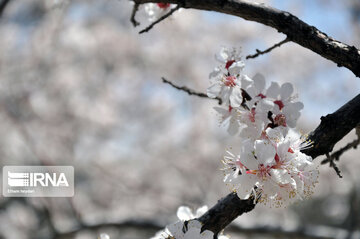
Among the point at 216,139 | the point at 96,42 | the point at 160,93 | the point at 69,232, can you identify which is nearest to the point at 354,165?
the point at 216,139

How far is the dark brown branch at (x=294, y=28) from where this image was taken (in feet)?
4.25

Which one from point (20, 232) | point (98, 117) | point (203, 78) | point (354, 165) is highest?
point (203, 78)

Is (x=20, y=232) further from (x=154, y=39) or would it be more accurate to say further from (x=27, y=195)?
(x=154, y=39)

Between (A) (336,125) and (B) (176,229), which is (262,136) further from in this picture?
(B) (176,229)

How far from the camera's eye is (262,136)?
4.73ft

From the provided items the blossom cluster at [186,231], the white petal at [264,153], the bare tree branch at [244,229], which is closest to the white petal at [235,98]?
the white petal at [264,153]

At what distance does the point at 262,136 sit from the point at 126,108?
9493 millimetres

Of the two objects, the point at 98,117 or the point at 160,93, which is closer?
the point at 98,117

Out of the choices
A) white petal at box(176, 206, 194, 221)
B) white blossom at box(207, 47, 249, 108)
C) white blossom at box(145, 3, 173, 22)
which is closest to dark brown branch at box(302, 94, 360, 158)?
white blossom at box(207, 47, 249, 108)

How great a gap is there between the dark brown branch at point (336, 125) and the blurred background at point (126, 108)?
6245mm

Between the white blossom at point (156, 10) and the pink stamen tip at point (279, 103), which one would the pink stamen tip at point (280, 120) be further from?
the white blossom at point (156, 10)

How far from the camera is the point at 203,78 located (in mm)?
10977

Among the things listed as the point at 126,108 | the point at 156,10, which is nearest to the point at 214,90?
the point at 156,10

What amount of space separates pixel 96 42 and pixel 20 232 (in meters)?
5.74
